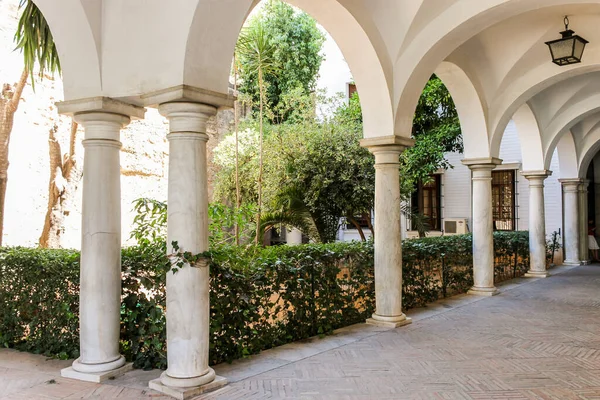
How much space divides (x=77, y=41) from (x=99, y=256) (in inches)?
79.3

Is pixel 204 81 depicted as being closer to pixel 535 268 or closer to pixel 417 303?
pixel 417 303

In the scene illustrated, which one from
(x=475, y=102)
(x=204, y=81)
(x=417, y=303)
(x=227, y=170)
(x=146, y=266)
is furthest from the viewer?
(x=227, y=170)

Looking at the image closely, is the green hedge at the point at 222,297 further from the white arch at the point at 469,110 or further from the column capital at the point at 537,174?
the column capital at the point at 537,174

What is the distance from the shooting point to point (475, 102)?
920 centimetres

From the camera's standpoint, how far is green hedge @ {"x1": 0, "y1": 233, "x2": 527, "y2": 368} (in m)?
5.02

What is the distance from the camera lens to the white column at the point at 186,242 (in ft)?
14.0

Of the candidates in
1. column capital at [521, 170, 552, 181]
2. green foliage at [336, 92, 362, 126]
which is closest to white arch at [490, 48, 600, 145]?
column capital at [521, 170, 552, 181]

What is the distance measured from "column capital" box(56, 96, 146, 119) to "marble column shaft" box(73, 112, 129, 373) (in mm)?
44

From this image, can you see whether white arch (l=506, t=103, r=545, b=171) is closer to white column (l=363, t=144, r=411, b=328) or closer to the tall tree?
white column (l=363, t=144, r=411, b=328)

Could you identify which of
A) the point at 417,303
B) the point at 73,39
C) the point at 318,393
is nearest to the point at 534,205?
the point at 417,303

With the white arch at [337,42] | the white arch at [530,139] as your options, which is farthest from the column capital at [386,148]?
the white arch at [530,139]

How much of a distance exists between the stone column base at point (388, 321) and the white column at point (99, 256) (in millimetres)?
3435

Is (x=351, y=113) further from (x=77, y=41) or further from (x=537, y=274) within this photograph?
(x=77, y=41)

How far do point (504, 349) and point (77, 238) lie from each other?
34.4 feet
